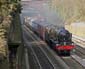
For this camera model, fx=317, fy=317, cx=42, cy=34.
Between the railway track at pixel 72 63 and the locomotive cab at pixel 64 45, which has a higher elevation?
the locomotive cab at pixel 64 45

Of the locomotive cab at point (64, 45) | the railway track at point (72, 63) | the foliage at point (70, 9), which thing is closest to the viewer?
the railway track at point (72, 63)

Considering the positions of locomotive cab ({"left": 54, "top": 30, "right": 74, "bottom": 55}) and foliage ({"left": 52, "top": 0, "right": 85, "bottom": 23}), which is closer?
locomotive cab ({"left": 54, "top": 30, "right": 74, "bottom": 55})

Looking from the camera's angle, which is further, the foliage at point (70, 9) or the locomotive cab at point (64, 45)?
the foliage at point (70, 9)

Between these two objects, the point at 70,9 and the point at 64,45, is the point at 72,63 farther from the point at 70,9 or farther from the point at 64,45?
the point at 70,9

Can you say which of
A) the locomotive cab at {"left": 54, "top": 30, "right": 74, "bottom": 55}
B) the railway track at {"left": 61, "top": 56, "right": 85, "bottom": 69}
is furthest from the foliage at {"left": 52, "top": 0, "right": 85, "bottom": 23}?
the railway track at {"left": 61, "top": 56, "right": 85, "bottom": 69}

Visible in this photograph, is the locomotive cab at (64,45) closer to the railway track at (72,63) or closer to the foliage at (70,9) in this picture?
the railway track at (72,63)

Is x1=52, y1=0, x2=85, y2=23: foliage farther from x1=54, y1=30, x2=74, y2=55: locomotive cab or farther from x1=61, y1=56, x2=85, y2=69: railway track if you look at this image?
x1=61, y1=56, x2=85, y2=69: railway track

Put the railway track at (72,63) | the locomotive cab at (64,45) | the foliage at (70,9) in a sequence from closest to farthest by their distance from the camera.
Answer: the railway track at (72,63)
the locomotive cab at (64,45)
the foliage at (70,9)

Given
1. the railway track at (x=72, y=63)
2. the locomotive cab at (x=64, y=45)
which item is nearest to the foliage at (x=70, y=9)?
the locomotive cab at (x=64, y=45)

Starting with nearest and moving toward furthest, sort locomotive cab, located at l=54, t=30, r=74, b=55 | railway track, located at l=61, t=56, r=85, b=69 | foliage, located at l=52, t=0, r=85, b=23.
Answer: railway track, located at l=61, t=56, r=85, b=69
locomotive cab, located at l=54, t=30, r=74, b=55
foliage, located at l=52, t=0, r=85, b=23

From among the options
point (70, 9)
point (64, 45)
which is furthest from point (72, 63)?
point (70, 9)

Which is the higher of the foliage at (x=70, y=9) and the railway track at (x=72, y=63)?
the foliage at (x=70, y=9)

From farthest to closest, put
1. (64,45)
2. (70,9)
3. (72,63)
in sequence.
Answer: (70,9) → (64,45) → (72,63)

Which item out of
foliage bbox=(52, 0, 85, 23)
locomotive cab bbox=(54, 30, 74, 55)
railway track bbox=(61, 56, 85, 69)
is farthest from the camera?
foliage bbox=(52, 0, 85, 23)
